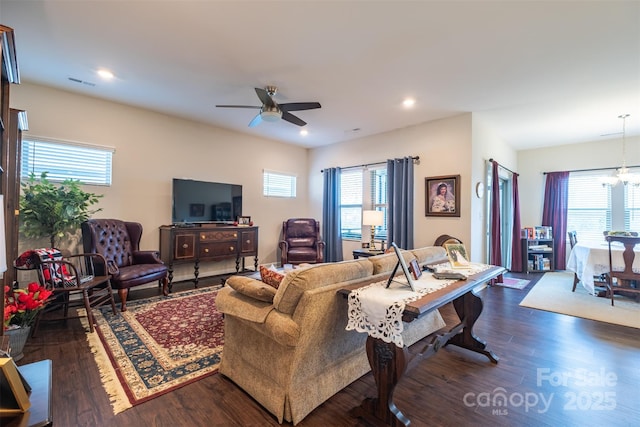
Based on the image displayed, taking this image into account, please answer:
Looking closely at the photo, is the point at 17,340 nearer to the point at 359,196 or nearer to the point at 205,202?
the point at 205,202

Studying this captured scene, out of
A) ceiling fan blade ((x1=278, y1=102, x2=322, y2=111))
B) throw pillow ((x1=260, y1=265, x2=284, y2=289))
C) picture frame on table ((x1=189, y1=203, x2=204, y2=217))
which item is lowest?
throw pillow ((x1=260, y1=265, x2=284, y2=289))

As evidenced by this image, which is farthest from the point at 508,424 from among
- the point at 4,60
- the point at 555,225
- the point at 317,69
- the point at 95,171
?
the point at 555,225

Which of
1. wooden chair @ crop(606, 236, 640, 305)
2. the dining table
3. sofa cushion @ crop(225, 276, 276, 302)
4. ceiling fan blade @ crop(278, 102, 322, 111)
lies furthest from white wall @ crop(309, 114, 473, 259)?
sofa cushion @ crop(225, 276, 276, 302)

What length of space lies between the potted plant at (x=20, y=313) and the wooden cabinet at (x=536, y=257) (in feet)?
25.1

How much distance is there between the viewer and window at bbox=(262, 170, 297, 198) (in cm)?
601

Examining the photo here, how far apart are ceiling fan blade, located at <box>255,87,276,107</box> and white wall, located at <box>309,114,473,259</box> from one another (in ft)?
8.97

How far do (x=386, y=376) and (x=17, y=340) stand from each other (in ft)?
9.55

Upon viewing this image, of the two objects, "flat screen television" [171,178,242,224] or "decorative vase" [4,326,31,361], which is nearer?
"decorative vase" [4,326,31,361]

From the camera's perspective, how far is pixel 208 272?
5.14 meters

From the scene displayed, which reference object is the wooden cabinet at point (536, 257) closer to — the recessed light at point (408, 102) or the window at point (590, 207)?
the window at point (590, 207)

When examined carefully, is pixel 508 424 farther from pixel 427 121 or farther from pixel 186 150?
pixel 186 150

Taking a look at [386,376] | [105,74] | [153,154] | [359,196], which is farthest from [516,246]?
[105,74]

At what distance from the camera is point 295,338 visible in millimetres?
1555

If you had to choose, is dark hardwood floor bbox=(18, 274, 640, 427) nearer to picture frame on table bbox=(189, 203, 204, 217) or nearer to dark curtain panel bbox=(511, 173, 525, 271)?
picture frame on table bbox=(189, 203, 204, 217)
